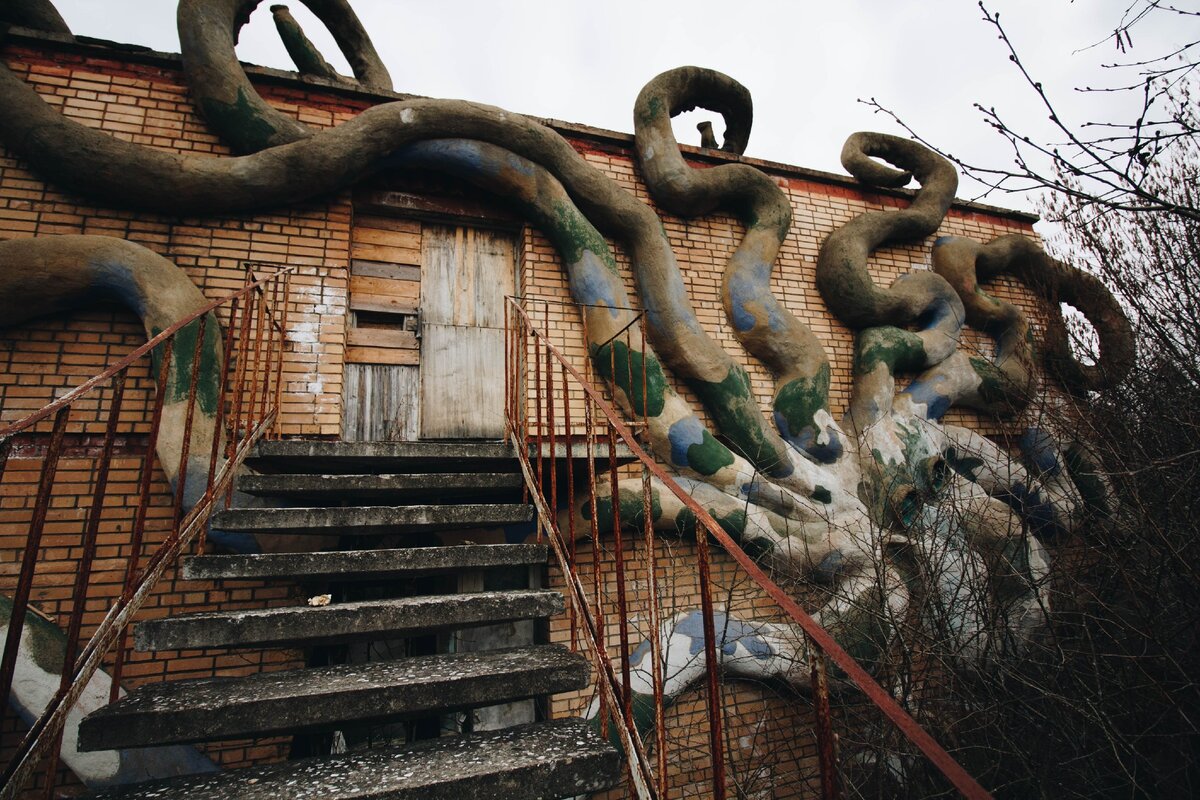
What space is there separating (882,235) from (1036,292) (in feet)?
7.08

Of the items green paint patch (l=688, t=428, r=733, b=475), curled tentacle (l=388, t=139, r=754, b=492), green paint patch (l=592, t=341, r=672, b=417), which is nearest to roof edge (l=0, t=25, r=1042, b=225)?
curled tentacle (l=388, t=139, r=754, b=492)

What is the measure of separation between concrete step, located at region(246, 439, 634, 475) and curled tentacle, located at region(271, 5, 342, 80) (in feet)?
9.65

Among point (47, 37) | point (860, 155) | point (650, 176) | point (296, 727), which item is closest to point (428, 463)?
point (296, 727)

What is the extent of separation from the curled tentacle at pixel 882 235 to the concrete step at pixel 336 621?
4.07 meters

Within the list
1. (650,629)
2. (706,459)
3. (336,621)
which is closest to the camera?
(650,629)

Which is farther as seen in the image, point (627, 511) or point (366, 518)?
point (627, 511)

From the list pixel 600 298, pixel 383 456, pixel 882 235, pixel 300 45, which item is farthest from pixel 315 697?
pixel 882 235

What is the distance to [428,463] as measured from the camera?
3.25 metres

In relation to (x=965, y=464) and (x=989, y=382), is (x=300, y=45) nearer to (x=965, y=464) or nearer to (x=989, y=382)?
(x=965, y=464)

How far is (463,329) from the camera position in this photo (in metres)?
4.42

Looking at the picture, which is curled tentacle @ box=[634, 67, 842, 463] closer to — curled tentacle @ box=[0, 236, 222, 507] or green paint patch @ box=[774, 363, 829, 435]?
green paint patch @ box=[774, 363, 829, 435]

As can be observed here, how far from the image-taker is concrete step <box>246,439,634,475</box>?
3.03 meters

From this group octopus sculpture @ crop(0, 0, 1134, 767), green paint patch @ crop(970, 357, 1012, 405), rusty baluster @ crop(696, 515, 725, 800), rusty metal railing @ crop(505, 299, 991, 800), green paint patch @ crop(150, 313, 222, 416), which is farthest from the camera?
green paint patch @ crop(970, 357, 1012, 405)

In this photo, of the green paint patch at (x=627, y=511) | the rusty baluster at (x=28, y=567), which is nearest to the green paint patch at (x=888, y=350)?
the green paint patch at (x=627, y=511)
